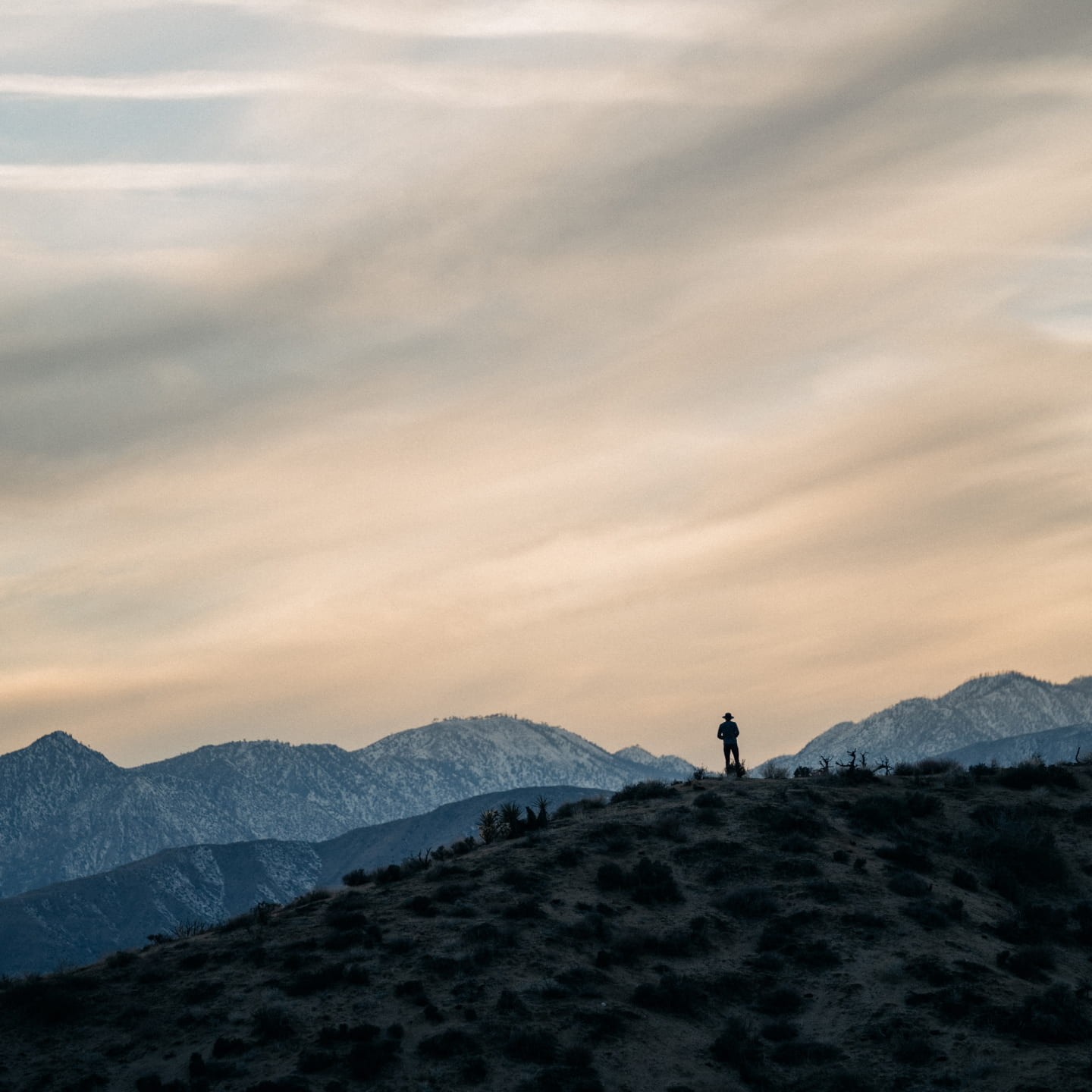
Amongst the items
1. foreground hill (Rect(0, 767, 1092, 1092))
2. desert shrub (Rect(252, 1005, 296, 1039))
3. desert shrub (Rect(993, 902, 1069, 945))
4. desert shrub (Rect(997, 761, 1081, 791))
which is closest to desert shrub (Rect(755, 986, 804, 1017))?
foreground hill (Rect(0, 767, 1092, 1092))

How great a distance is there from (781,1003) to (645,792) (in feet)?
59.7

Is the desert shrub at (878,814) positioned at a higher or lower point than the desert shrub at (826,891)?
higher

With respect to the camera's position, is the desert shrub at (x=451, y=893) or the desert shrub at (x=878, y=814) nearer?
the desert shrub at (x=451, y=893)

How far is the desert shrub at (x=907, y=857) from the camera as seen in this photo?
131ft

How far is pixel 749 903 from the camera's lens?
3650 cm

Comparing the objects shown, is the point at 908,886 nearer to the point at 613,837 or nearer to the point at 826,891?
the point at 826,891

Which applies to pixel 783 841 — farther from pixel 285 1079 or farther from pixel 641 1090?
pixel 285 1079

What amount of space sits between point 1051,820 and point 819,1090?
66.1ft

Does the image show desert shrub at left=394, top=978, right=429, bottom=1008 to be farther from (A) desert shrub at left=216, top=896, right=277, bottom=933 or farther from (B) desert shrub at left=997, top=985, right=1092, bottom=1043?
(B) desert shrub at left=997, top=985, right=1092, bottom=1043

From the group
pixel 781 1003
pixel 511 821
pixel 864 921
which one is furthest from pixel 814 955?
pixel 511 821

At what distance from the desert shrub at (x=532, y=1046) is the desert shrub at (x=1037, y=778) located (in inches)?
1000

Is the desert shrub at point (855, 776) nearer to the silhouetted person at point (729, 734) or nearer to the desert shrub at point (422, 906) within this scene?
the silhouetted person at point (729, 734)

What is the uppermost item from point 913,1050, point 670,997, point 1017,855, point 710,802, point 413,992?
point 710,802

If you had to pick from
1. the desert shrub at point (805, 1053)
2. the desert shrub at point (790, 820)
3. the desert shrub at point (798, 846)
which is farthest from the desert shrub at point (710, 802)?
the desert shrub at point (805, 1053)
